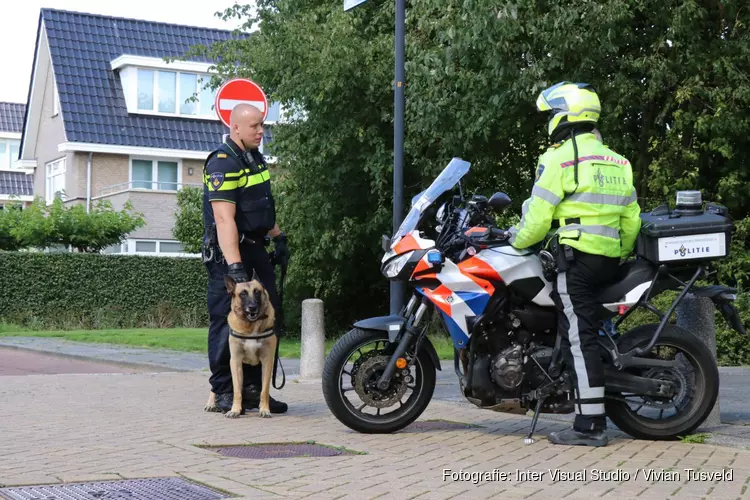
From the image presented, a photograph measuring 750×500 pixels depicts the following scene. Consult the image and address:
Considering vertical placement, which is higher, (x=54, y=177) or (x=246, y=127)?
(x=54, y=177)

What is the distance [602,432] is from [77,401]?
465cm

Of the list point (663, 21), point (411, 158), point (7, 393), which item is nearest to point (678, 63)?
point (663, 21)

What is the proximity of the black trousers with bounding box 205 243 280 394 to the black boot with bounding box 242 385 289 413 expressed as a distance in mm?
48

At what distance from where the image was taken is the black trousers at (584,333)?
21.4ft

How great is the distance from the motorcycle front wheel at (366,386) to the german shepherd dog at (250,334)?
1.05 metres

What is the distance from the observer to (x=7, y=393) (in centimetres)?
971

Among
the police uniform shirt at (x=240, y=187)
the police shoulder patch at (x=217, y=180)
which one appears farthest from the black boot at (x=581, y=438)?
the police shoulder patch at (x=217, y=180)

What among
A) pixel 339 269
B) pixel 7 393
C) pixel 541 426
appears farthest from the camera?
pixel 339 269

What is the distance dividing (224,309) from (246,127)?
1.40 meters

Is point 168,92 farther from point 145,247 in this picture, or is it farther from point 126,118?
point 145,247

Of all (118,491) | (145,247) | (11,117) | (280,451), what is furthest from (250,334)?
(11,117)

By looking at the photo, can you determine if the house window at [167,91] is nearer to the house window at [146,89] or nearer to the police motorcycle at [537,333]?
the house window at [146,89]

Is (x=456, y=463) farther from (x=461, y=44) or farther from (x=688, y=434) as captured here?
(x=461, y=44)

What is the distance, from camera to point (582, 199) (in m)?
6.56
